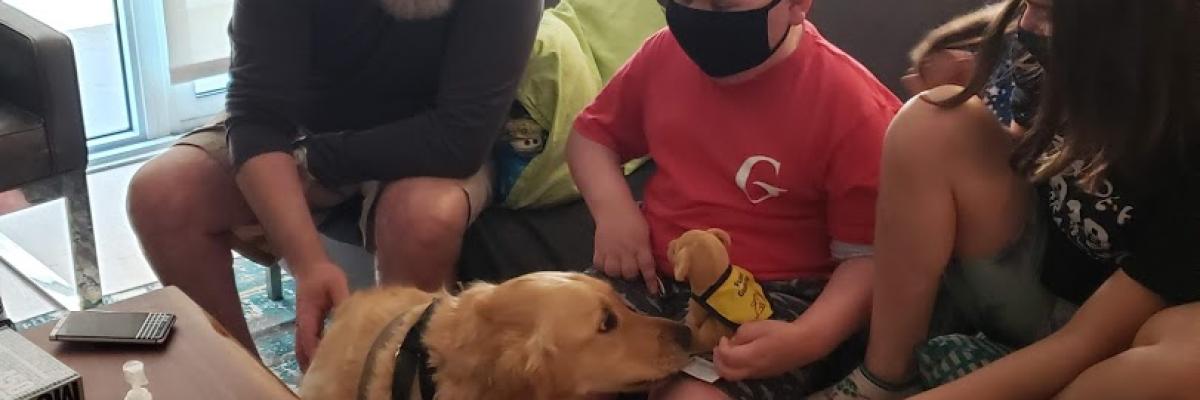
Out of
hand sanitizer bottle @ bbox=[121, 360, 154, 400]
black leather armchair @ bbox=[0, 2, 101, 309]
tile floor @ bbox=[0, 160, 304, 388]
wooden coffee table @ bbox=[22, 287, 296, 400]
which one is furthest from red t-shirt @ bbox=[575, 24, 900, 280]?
black leather armchair @ bbox=[0, 2, 101, 309]

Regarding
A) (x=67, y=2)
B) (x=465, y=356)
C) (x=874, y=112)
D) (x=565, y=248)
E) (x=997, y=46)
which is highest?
(x=997, y=46)

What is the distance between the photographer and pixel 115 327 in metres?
1.26

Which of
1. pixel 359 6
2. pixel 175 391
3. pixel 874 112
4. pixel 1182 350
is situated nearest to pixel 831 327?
pixel 874 112

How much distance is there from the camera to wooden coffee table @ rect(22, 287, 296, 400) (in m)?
1.17

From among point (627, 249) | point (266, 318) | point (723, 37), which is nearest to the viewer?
point (723, 37)

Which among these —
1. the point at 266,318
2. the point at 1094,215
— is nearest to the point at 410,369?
the point at 1094,215

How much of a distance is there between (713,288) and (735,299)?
28mm

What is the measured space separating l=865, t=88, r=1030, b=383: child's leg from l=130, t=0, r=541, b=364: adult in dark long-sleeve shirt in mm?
625

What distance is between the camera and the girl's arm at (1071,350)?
1.11 metres

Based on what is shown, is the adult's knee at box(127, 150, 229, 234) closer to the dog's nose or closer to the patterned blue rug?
the patterned blue rug

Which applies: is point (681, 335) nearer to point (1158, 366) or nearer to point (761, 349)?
point (761, 349)

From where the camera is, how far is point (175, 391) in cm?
117

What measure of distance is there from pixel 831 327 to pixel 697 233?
0.18 metres

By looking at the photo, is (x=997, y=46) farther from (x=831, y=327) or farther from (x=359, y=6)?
(x=359, y=6)
